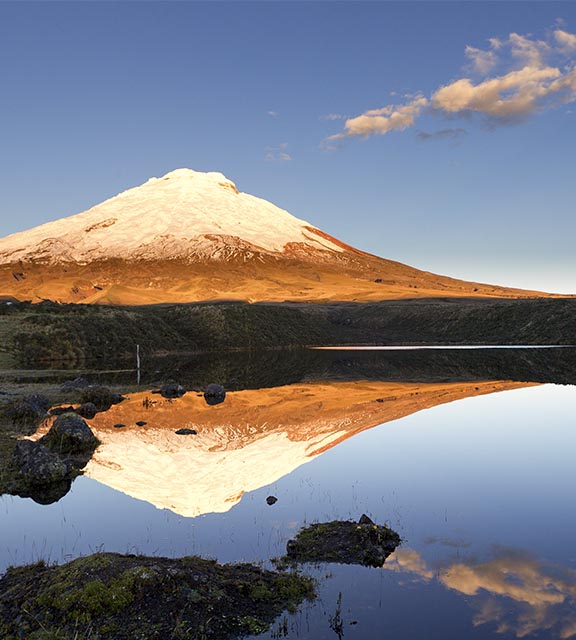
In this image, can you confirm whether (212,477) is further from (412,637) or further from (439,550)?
(412,637)

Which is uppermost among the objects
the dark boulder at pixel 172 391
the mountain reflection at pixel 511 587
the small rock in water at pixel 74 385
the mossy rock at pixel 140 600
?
the mossy rock at pixel 140 600

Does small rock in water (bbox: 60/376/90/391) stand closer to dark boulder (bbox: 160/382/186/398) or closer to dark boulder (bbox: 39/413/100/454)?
dark boulder (bbox: 160/382/186/398)

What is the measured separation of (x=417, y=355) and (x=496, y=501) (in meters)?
71.3

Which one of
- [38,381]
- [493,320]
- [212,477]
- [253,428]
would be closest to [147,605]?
[212,477]

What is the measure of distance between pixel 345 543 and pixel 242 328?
350ft

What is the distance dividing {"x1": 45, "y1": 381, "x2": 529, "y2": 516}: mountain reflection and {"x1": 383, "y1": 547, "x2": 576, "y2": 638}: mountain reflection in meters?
7.52

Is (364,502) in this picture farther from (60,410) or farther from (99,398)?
(99,398)

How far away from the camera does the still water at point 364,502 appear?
12.5m

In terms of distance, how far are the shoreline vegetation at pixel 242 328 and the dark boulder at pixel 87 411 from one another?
129 ft

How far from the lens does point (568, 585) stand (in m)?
13.1

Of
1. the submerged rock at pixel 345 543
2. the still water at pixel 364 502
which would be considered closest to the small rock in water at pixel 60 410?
the still water at pixel 364 502

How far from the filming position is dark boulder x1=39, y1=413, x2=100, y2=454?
1044 inches

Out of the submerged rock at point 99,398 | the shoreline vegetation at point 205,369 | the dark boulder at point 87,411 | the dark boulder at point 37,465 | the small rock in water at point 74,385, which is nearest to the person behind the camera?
the shoreline vegetation at point 205,369

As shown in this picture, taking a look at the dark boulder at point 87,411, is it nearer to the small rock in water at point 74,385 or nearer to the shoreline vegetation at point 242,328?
the small rock in water at point 74,385
